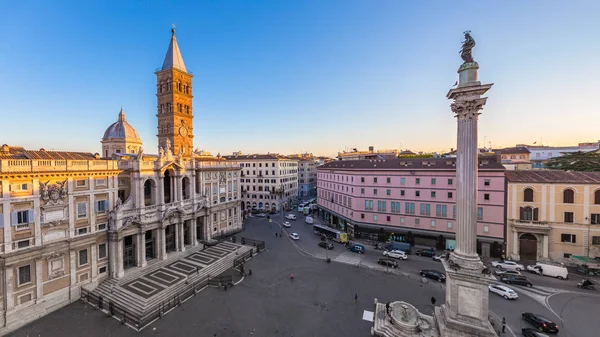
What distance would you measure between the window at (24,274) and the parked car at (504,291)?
48.7 m

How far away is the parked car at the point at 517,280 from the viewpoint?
29.4m

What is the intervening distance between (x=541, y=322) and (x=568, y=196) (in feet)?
78.6

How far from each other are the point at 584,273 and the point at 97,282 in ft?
202

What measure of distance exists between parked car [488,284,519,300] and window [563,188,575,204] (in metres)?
18.8

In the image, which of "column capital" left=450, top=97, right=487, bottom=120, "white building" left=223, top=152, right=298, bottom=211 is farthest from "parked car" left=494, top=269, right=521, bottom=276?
"white building" left=223, top=152, right=298, bottom=211

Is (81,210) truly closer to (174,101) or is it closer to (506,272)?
(174,101)

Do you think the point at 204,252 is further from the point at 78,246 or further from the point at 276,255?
the point at 78,246

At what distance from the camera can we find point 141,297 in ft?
85.3

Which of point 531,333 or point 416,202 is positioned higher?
point 416,202

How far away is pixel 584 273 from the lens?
32.5 m

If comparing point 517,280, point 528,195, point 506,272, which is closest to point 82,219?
point 517,280

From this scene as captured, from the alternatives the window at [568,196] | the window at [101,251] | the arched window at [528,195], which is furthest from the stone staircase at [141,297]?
the window at [568,196]

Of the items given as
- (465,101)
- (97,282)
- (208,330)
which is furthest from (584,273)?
(97,282)

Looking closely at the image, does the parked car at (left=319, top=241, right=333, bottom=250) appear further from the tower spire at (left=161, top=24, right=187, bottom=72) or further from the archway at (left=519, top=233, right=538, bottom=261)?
the tower spire at (left=161, top=24, right=187, bottom=72)
